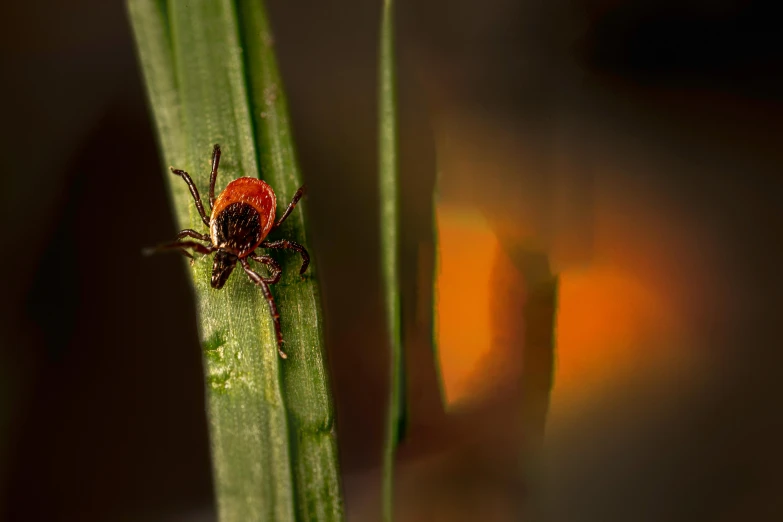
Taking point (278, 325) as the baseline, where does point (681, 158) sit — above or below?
above

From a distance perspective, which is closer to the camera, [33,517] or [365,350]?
[33,517]

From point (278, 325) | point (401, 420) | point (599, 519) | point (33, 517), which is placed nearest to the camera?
point (278, 325)

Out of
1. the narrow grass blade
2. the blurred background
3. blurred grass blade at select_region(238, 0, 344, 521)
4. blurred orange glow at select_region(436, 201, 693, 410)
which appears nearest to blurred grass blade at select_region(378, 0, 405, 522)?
blurred grass blade at select_region(238, 0, 344, 521)

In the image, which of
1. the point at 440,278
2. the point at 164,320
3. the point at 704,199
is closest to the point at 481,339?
the point at 440,278

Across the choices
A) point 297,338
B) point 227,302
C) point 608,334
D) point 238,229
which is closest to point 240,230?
point 238,229

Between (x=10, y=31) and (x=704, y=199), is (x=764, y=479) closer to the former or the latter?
(x=704, y=199)

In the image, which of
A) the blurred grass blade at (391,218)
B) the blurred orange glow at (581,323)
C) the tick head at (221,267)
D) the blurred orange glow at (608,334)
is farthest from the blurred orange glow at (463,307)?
the tick head at (221,267)

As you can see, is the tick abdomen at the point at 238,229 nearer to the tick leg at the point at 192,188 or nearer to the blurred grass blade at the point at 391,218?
the tick leg at the point at 192,188
